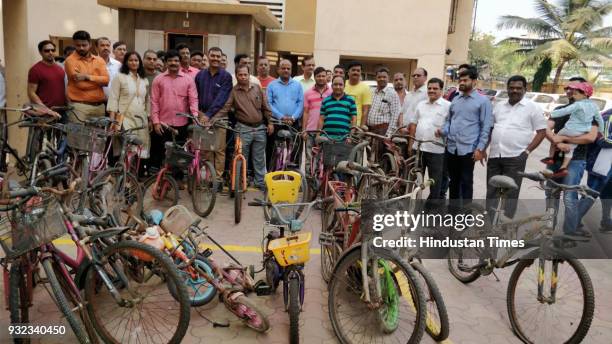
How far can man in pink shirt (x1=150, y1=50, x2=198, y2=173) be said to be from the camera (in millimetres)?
6125

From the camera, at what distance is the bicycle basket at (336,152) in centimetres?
538

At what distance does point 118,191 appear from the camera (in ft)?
16.4

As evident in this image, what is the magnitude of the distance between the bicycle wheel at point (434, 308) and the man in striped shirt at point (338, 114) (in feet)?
10.6

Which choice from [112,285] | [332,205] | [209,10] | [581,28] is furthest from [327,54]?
[112,285]

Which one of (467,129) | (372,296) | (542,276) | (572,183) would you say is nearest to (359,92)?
(467,129)

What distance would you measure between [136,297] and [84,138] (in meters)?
2.50

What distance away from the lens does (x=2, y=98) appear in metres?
6.91

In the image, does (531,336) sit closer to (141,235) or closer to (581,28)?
(141,235)

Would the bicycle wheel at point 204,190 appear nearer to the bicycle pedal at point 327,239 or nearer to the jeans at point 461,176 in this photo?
the bicycle pedal at point 327,239

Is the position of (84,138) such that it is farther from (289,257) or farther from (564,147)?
(564,147)

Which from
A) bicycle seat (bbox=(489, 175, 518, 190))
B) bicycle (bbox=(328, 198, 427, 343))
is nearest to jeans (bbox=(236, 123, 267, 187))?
bicycle (bbox=(328, 198, 427, 343))

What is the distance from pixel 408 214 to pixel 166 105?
4129 mm

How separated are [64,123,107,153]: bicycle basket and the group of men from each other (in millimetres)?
1315

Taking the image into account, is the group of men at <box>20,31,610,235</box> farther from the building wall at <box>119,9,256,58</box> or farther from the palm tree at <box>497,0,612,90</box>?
the palm tree at <box>497,0,612,90</box>
